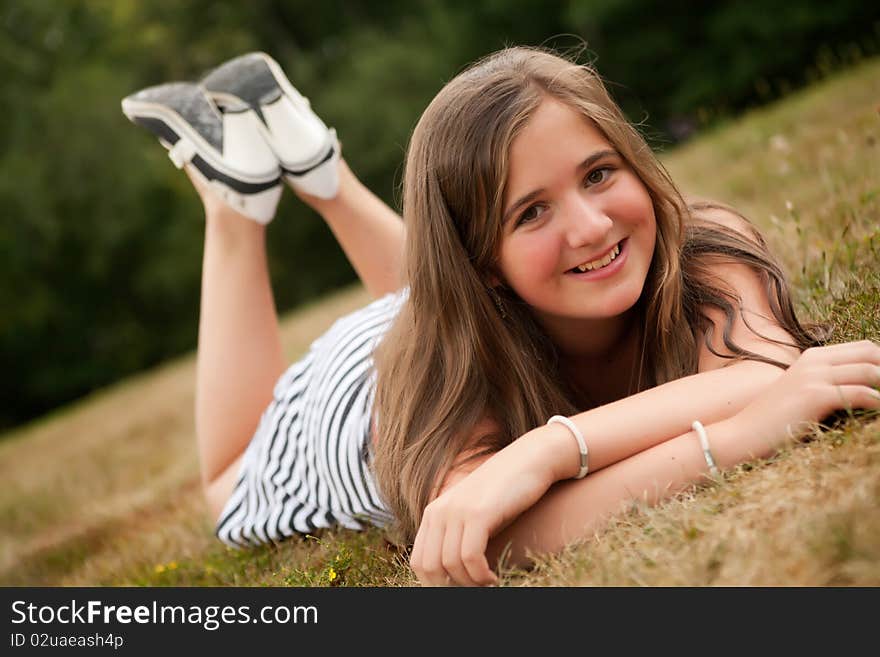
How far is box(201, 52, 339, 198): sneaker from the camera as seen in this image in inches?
150

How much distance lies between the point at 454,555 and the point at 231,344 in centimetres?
198

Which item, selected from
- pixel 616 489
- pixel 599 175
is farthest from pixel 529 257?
pixel 616 489

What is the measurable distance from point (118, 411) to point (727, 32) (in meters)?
14.6

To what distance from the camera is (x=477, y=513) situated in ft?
6.59

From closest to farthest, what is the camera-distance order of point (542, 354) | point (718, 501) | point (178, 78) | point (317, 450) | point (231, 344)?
point (718, 501) < point (542, 354) < point (317, 450) < point (231, 344) < point (178, 78)

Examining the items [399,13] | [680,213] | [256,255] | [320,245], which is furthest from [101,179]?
[680,213]

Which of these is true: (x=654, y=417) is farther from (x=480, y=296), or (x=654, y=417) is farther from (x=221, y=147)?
(x=221, y=147)

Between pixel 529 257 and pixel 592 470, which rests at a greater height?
pixel 529 257

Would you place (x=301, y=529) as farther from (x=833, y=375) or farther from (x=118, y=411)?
(x=118, y=411)

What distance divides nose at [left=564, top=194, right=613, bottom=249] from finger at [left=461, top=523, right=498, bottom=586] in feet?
2.51

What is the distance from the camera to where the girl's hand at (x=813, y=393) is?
196 cm

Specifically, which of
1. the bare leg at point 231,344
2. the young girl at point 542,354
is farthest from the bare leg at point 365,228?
the young girl at point 542,354

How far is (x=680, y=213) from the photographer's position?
2.54 metres

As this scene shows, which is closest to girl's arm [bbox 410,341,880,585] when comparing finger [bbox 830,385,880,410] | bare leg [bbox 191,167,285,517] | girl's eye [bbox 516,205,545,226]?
finger [bbox 830,385,880,410]
